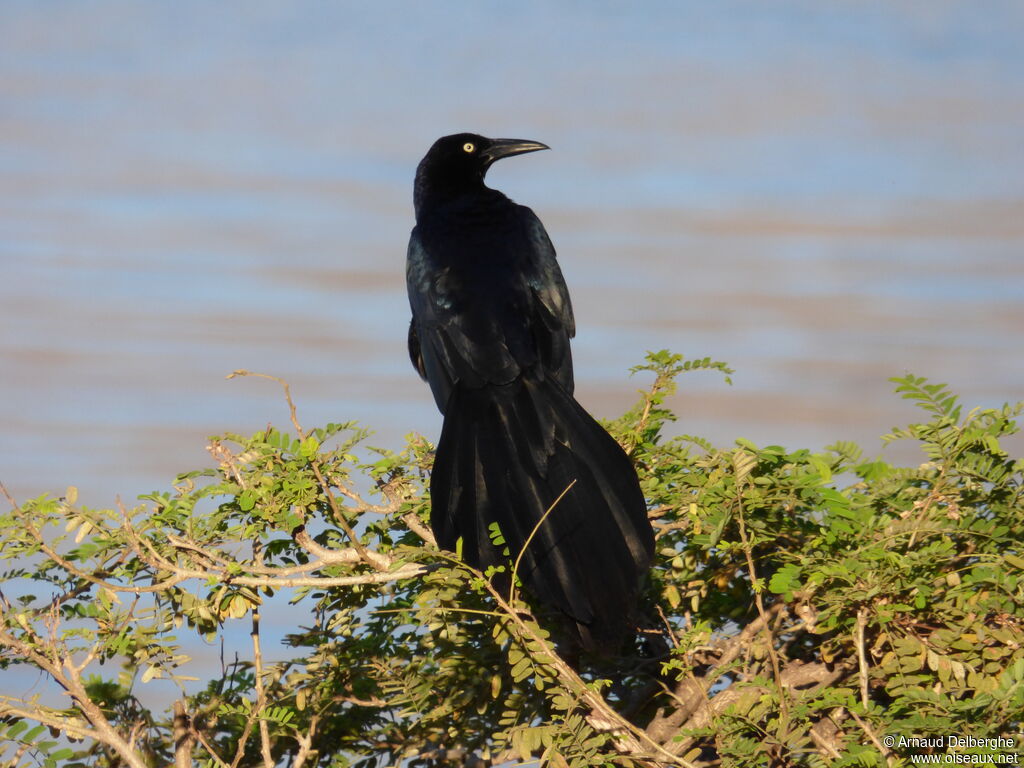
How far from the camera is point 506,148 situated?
7.71 meters

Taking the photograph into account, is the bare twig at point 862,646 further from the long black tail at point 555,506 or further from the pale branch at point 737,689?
the long black tail at point 555,506

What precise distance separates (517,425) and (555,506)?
620 millimetres

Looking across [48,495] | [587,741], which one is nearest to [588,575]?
[587,741]

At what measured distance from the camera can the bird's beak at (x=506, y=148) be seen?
7.70 metres

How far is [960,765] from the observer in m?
3.52

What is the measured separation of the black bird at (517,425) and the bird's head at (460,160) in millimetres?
71

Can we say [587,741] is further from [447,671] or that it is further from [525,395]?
[525,395]


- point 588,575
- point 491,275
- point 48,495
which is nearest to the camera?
point 588,575

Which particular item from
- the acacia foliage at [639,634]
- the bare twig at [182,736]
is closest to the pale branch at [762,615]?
the acacia foliage at [639,634]

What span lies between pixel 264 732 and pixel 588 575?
1.52 meters

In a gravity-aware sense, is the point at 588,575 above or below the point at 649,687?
above

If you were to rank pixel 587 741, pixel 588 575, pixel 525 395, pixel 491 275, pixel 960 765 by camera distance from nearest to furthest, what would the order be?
pixel 960 765 < pixel 587 741 < pixel 588 575 < pixel 525 395 < pixel 491 275

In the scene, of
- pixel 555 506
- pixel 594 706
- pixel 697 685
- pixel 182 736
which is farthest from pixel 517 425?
pixel 182 736

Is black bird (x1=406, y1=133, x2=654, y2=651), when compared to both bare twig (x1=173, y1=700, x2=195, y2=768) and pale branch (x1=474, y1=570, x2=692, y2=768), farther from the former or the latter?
bare twig (x1=173, y1=700, x2=195, y2=768)
